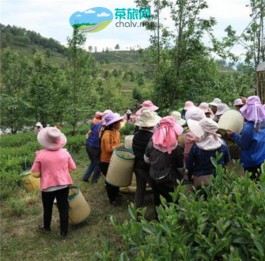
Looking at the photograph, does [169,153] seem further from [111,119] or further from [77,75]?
[77,75]

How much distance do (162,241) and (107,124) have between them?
3725mm

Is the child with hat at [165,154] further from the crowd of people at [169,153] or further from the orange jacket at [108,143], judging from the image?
the orange jacket at [108,143]

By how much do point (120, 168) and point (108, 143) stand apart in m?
0.60

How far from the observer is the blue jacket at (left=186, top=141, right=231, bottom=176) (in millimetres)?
3959

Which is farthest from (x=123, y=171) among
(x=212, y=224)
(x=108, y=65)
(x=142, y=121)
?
(x=108, y=65)

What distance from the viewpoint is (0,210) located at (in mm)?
5613

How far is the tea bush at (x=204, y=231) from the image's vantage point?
4.96ft

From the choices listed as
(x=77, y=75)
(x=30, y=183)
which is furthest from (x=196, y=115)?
(x=77, y=75)

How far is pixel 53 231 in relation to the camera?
15.7ft

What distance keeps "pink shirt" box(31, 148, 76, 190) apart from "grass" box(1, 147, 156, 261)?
70cm

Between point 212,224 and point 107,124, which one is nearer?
point 212,224

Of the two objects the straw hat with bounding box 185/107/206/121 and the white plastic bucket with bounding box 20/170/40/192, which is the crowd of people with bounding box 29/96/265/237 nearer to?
the straw hat with bounding box 185/107/206/121

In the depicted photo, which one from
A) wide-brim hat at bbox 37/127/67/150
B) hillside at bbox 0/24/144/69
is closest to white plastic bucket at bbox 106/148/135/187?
wide-brim hat at bbox 37/127/67/150

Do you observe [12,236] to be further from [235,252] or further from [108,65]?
[108,65]
